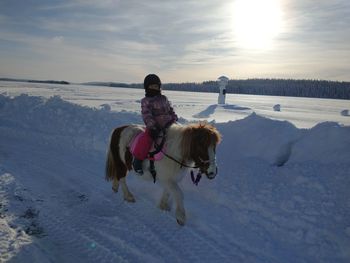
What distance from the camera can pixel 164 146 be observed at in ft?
17.5

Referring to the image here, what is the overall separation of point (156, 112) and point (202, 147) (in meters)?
1.24

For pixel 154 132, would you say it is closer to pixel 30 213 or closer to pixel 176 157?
pixel 176 157

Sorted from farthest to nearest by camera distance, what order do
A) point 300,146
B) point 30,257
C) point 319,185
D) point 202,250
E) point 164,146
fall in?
point 300,146 < point 319,185 < point 164,146 < point 202,250 < point 30,257

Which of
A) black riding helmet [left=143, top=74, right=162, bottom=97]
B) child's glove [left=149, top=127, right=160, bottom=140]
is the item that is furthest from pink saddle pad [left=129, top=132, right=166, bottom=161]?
black riding helmet [left=143, top=74, right=162, bottom=97]

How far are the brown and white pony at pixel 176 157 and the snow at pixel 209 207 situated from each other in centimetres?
38

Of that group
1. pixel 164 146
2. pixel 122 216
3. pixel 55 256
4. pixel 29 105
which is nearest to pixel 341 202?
pixel 164 146

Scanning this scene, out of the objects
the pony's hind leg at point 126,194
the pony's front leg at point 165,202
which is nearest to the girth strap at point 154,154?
the pony's front leg at point 165,202

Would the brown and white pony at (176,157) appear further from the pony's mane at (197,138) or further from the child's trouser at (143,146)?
the child's trouser at (143,146)

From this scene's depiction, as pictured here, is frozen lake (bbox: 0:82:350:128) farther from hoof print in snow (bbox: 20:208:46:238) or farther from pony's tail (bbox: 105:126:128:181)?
hoof print in snow (bbox: 20:208:46:238)

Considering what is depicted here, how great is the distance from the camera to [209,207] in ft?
19.8

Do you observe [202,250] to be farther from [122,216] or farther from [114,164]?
[114,164]

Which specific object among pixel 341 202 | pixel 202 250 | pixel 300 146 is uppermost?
pixel 300 146

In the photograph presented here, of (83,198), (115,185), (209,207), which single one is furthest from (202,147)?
(83,198)

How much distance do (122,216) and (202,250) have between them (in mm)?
1610
